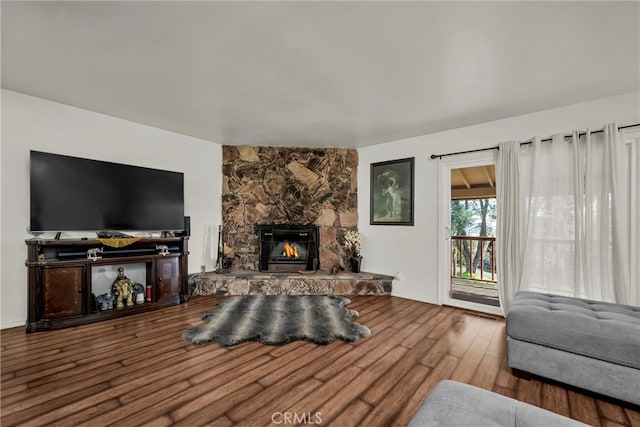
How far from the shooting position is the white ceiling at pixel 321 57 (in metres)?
1.67

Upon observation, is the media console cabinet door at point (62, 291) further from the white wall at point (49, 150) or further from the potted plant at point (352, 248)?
the potted plant at point (352, 248)

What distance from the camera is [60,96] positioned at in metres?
2.83

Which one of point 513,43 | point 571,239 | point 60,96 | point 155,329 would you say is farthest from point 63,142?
point 571,239

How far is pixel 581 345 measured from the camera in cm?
177

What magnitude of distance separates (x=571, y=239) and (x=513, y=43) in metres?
2.11

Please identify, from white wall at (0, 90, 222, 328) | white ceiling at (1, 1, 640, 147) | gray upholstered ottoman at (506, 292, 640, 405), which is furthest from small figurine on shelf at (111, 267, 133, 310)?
gray upholstered ottoman at (506, 292, 640, 405)

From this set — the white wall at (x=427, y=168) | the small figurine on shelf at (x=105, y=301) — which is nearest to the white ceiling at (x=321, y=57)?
the white wall at (x=427, y=168)

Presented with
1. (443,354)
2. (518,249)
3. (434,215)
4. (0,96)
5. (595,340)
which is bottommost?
(443,354)

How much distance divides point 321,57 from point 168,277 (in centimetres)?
320

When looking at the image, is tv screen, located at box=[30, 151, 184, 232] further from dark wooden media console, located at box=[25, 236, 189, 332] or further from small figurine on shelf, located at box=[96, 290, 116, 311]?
small figurine on shelf, located at box=[96, 290, 116, 311]

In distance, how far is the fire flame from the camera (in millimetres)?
4605

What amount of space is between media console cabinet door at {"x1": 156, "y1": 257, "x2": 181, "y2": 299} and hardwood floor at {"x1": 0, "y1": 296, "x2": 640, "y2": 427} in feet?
2.26

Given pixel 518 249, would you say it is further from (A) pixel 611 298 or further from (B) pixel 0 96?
(B) pixel 0 96

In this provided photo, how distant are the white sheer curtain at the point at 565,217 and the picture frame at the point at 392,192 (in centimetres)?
121
